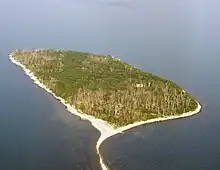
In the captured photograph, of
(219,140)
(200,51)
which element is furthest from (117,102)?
(200,51)

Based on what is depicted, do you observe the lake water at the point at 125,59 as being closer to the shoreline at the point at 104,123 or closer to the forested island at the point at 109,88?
the shoreline at the point at 104,123

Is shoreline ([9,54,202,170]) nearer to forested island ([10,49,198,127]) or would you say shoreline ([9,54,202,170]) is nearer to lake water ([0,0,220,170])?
forested island ([10,49,198,127])

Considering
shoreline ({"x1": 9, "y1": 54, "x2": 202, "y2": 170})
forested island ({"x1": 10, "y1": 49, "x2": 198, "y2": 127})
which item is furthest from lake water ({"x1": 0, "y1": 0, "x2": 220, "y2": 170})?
forested island ({"x1": 10, "y1": 49, "x2": 198, "y2": 127})

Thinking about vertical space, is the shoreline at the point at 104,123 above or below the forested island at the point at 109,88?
below

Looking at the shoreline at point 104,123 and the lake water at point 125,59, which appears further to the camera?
the shoreline at point 104,123

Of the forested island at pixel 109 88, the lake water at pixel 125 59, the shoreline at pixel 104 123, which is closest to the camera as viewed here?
the lake water at pixel 125 59

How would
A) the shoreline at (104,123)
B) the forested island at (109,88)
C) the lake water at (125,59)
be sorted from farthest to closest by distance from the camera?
the forested island at (109,88), the shoreline at (104,123), the lake water at (125,59)

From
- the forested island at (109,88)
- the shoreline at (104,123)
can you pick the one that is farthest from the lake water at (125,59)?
the forested island at (109,88)

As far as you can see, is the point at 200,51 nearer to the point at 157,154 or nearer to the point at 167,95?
the point at 167,95
